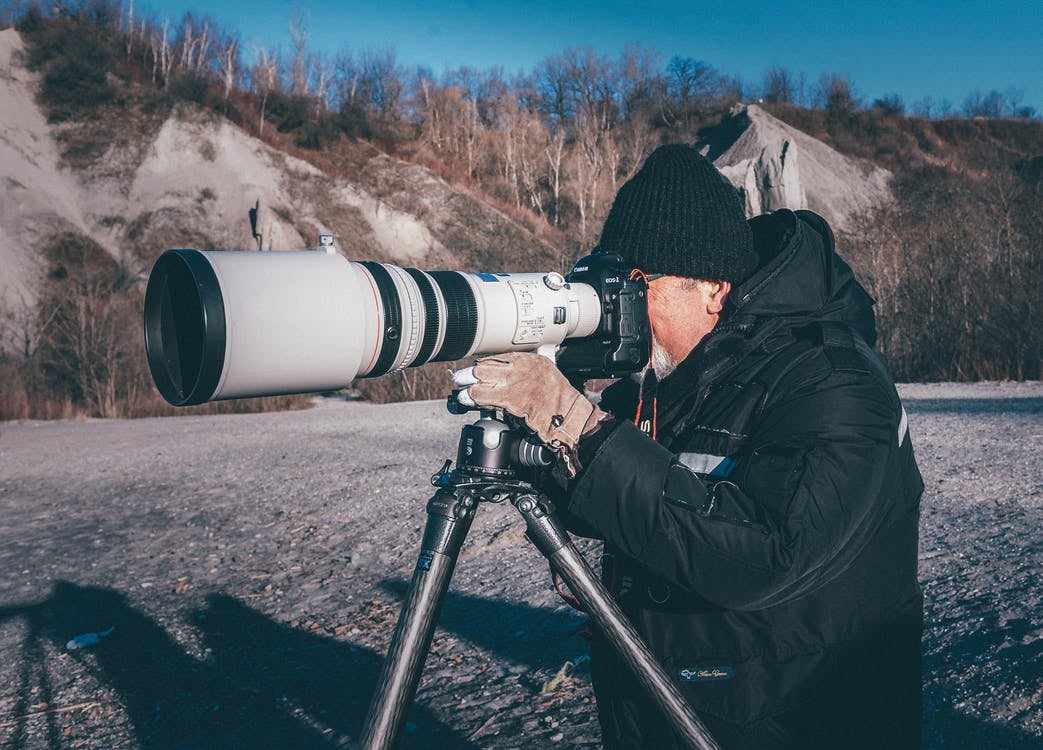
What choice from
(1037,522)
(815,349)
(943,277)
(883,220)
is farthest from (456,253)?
(815,349)

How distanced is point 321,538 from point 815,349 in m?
3.93

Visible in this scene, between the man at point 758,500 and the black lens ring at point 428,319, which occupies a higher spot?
the black lens ring at point 428,319

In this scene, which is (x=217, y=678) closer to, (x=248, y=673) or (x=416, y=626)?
(x=248, y=673)

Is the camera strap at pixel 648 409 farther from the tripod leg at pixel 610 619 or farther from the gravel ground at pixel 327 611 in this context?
the gravel ground at pixel 327 611

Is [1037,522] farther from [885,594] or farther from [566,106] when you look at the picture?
[566,106]

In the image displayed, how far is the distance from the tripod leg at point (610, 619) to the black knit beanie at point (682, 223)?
59 centimetres

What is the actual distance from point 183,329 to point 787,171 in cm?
3110

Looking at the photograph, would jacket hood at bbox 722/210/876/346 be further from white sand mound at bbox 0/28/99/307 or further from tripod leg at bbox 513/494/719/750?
white sand mound at bbox 0/28/99/307

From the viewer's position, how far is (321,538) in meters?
4.79

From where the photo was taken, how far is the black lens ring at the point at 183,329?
136cm

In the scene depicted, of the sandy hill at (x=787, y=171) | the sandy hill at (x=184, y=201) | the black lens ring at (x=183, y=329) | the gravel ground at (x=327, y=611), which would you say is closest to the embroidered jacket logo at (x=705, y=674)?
the gravel ground at (x=327, y=611)

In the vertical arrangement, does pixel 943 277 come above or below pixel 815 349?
above

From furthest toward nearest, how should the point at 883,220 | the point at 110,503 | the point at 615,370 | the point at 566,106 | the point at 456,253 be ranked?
the point at 566,106 → the point at 456,253 → the point at 883,220 → the point at 110,503 → the point at 615,370

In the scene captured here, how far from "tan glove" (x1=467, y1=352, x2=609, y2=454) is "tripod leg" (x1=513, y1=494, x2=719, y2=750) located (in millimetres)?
134
